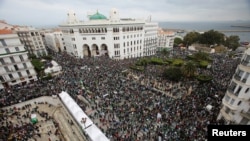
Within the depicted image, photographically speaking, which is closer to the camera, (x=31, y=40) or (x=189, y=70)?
(x=189, y=70)

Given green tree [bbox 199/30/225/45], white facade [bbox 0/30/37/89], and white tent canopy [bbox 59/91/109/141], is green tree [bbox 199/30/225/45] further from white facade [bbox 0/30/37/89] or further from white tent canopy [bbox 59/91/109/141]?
white facade [bbox 0/30/37/89]

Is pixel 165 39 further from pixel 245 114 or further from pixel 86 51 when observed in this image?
pixel 245 114

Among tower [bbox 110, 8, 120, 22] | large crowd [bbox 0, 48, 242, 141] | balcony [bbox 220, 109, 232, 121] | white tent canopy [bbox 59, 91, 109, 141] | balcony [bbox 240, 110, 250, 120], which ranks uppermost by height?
tower [bbox 110, 8, 120, 22]

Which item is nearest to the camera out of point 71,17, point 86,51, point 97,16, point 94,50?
point 71,17

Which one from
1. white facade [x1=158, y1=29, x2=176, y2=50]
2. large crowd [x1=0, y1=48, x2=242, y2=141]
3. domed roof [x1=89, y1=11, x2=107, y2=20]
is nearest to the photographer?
large crowd [x1=0, y1=48, x2=242, y2=141]

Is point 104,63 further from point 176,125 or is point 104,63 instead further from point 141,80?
point 176,125

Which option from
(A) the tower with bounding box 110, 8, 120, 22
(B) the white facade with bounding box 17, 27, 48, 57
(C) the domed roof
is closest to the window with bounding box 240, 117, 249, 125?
(A) the tower with bounding box 110, 8, 120, 22

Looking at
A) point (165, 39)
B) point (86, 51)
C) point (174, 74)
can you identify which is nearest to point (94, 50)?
point (86, 51)
